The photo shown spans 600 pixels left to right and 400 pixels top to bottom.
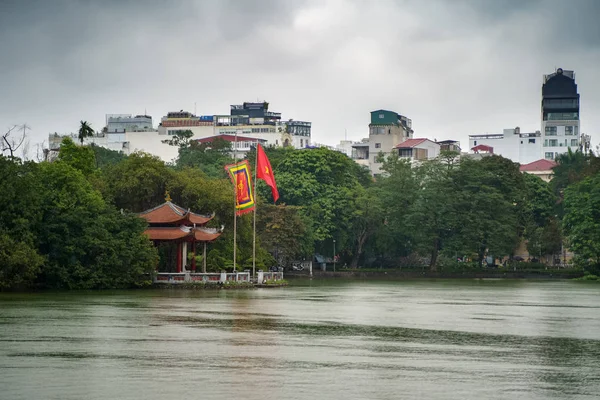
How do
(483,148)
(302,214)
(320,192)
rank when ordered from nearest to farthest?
(302,214), (320,192), (483,148)

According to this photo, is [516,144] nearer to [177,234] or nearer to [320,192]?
[320,192]

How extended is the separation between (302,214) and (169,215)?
30.1 metres

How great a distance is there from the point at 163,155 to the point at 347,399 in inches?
5231

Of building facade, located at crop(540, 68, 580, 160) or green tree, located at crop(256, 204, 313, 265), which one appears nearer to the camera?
green tree, located at crop(256, 204, 313, 265)

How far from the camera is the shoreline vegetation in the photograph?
56625 millimetres

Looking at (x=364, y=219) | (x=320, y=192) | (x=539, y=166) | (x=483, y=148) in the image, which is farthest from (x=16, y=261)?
(x=483, y=148)

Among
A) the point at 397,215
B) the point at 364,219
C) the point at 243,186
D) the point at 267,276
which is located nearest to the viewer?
the point at 243,186

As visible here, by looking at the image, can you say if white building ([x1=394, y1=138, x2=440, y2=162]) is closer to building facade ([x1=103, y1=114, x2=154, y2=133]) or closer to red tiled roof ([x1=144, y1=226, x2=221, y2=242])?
building facade ([x1=103, y1=114, x2=154, y2=133])

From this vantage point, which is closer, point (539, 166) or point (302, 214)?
point (302, 214)

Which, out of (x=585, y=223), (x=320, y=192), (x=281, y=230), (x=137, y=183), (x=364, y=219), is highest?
(x=320, y=192)

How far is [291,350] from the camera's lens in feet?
91.1

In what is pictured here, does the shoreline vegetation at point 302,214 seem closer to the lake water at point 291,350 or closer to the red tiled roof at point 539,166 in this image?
the lake water at point 291,350

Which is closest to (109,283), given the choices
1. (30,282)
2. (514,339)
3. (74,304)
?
(30,282)

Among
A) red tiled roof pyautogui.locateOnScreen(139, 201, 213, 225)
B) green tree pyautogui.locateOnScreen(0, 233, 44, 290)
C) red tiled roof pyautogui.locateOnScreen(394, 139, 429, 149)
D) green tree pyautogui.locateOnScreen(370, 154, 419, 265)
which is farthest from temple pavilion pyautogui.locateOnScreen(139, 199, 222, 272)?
red tiled roof pyautogui.locateOnScreen(394, 139, 429, 149)
